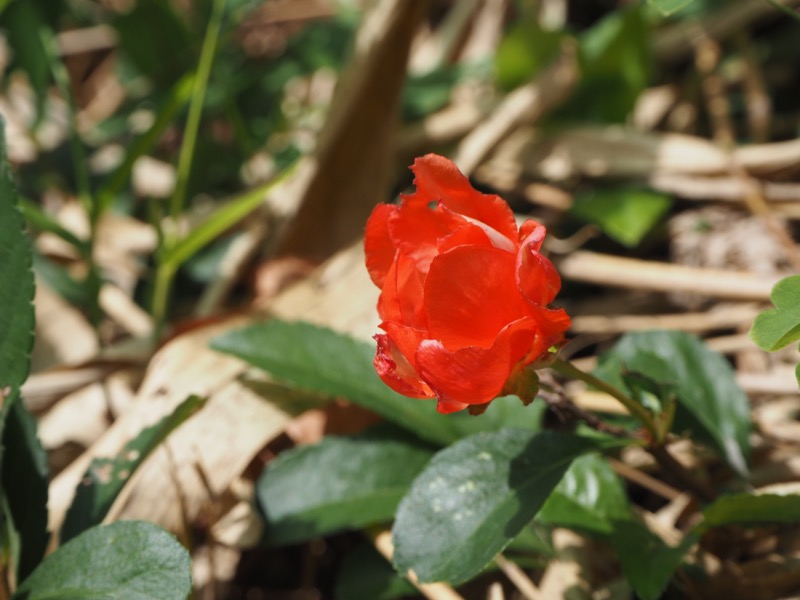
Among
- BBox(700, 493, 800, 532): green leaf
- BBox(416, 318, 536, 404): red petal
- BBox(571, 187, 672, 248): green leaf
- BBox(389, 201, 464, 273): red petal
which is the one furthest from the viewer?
BBox(571, 187, 672, 248): green leaf

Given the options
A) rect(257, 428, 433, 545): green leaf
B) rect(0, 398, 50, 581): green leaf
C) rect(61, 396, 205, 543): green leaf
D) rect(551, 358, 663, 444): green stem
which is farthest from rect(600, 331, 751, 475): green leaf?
rect(0, 398, 50, 581): green leaf

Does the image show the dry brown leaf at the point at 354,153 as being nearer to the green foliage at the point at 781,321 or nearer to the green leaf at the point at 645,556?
the green leaf at the point at 645,556

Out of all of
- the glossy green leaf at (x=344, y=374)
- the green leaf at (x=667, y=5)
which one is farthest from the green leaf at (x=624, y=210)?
the green leaf at (x=667, y=5)

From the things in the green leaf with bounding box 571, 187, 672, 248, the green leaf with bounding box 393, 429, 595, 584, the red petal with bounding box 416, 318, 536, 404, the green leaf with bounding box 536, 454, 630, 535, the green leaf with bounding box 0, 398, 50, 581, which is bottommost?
the green leaf with bounding box 571, 187, 672, 248

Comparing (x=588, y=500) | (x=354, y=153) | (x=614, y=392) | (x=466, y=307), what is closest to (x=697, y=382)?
(x=588, y=500)

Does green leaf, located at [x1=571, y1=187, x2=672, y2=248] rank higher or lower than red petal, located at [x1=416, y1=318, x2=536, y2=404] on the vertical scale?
lower

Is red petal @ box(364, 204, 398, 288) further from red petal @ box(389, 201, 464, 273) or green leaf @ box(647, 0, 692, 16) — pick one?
green leaf @ box(647, 0, 692, 16)

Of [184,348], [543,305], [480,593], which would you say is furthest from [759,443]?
[184,348]
